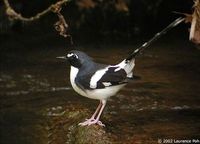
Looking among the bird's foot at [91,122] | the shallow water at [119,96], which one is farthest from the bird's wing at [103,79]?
the shallow water at [119,96]

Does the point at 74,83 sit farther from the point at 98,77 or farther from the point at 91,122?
Answer: the point at 91,122

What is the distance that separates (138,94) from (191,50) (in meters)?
2.80

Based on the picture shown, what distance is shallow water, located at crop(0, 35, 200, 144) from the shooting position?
7.26 m

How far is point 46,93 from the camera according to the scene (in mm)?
9094

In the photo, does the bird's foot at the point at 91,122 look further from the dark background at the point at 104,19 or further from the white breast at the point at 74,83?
the dark background at the point at 104,19

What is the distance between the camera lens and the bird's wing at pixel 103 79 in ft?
21.6

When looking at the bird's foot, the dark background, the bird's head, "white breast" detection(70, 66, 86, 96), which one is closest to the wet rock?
the bird's foot

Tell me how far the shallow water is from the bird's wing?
56cm

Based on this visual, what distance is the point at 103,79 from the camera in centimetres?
659

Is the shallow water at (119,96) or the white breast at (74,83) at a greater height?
the white breast at (74,83)

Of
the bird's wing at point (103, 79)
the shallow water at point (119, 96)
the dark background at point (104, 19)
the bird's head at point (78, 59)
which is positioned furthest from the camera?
the dark background at point (104, 19)

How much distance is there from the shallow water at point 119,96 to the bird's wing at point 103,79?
21.9 inches

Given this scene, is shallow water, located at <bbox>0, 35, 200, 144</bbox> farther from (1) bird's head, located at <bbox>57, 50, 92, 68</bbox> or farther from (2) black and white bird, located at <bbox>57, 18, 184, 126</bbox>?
(1) bird's head, located at <bbox>57, 50, 92, 68</bbox>

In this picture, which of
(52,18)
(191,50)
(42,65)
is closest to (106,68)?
(42,65)
